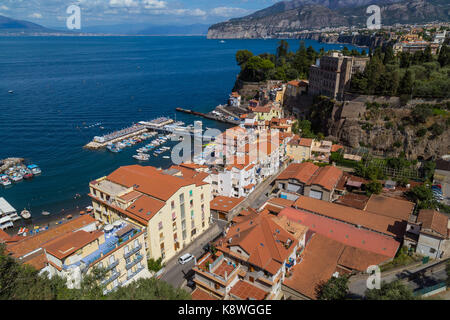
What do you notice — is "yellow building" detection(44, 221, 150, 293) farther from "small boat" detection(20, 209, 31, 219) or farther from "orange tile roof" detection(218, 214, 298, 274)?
"small boat" detection(20, 209, 31, 219)

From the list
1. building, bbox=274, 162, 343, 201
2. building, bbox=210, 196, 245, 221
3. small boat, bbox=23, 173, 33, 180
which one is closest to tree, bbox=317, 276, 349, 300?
building, bbox=210, 196, 245, 221

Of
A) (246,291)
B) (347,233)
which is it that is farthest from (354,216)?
(246,291)

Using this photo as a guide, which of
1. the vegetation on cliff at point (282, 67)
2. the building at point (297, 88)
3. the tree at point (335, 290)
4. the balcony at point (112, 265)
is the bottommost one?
the tree at point (335, 290)

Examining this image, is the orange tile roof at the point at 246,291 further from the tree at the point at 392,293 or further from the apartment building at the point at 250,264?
the tree at the point at 392,293

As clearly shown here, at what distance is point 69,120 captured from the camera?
59.0 metres

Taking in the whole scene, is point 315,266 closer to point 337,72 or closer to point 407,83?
point 407,83

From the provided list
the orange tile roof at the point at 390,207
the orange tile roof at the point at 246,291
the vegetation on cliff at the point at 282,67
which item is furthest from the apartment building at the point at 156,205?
the vegetation on cliff at the point at 282,67

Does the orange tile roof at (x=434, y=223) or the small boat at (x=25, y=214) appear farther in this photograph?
the small boat at (x=25, y=214)

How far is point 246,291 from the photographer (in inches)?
647

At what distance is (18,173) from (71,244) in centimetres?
2815

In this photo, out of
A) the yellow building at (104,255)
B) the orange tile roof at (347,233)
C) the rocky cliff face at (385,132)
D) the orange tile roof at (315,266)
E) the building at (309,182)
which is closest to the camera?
the yellow building at (104,255)

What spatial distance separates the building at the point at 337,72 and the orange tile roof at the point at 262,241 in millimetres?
29769

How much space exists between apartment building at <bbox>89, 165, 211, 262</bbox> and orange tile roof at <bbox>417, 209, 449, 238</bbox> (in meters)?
15.3

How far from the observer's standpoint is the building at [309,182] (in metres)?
27.8
